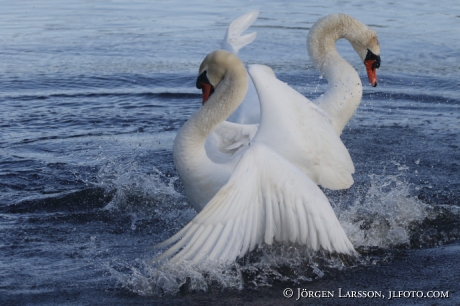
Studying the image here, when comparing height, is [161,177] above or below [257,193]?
below

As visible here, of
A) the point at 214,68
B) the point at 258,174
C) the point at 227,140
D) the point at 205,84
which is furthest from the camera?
the point at 227,140

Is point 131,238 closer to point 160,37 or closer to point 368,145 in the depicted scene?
point 368,145

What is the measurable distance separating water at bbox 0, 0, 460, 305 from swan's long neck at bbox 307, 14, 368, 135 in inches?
26.3

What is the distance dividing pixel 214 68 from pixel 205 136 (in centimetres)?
47

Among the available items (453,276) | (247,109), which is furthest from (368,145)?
(453,276)

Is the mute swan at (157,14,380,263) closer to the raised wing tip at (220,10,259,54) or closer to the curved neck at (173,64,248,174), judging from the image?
the curved neck at (173,64,248,174)

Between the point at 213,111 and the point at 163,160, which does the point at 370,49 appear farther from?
the point at 213,111

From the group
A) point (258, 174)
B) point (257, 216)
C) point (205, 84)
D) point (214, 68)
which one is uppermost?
point (214, 68)

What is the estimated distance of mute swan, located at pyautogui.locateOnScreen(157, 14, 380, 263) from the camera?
411 centimetres

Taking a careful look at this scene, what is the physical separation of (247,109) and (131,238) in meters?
1.68

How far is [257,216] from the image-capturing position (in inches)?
168

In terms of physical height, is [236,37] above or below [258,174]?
above

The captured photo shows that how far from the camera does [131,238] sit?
17.0ft

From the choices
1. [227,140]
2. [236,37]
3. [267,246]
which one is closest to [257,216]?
[267,246]
